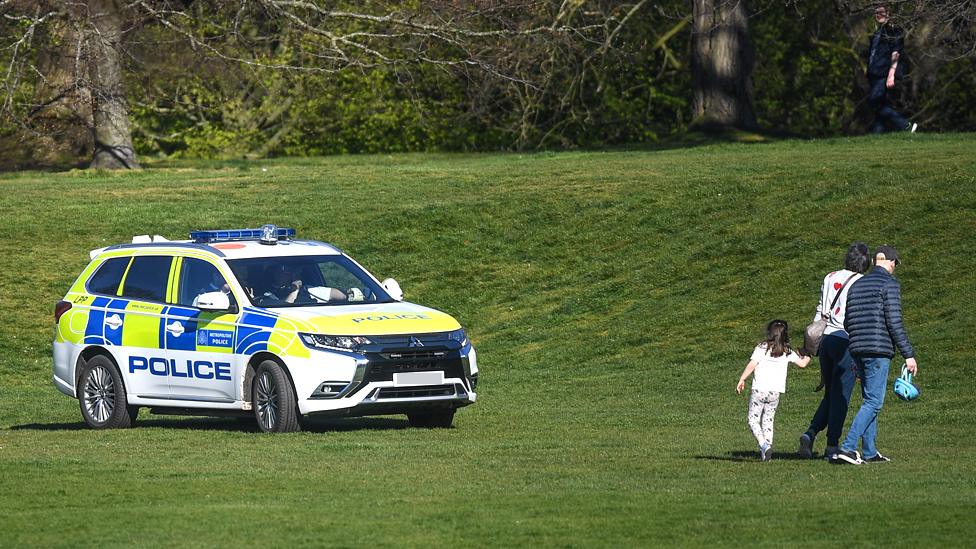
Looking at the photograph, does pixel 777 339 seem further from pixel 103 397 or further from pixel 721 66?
pixel 721 66

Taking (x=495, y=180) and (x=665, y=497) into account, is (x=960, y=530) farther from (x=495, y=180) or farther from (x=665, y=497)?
(x=495, y=180)

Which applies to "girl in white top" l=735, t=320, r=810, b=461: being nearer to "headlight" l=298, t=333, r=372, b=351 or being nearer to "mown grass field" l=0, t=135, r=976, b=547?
"mown grass field" l=0, t=135, r=976, b=547

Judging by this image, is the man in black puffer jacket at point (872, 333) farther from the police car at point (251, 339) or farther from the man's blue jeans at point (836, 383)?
the police car at point (251, 339)

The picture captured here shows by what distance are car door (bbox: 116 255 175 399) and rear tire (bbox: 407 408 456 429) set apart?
7.27 ft

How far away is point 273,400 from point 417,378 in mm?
1243

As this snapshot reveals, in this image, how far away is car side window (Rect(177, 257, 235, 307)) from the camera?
15.9 meters

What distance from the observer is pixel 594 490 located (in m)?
11.6

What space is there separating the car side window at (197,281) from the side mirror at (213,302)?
0.30 m

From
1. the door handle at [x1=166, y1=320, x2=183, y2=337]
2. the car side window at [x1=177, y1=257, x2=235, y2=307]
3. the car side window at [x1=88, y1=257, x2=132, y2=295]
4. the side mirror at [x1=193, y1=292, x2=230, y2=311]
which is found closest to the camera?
the side mirror at [x1=193, y1=292, x2=230, y2=311]

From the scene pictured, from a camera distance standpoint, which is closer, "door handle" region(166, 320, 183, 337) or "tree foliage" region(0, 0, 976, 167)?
"door handle" region(166, 320, 183, 337)

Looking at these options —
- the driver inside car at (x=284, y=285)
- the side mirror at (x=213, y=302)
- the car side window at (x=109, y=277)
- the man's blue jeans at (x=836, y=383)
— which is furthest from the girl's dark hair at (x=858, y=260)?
the car side window at (x=109, y=277)

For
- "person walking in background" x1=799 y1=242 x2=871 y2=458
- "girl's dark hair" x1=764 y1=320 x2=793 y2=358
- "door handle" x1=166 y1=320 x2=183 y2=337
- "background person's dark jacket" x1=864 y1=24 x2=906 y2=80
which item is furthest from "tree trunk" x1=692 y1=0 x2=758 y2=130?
"girl's dark hair" x1=764 y1=320 x2=793 y2=358

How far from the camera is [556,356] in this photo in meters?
23.9

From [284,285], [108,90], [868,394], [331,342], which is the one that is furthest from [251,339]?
[108,90]
